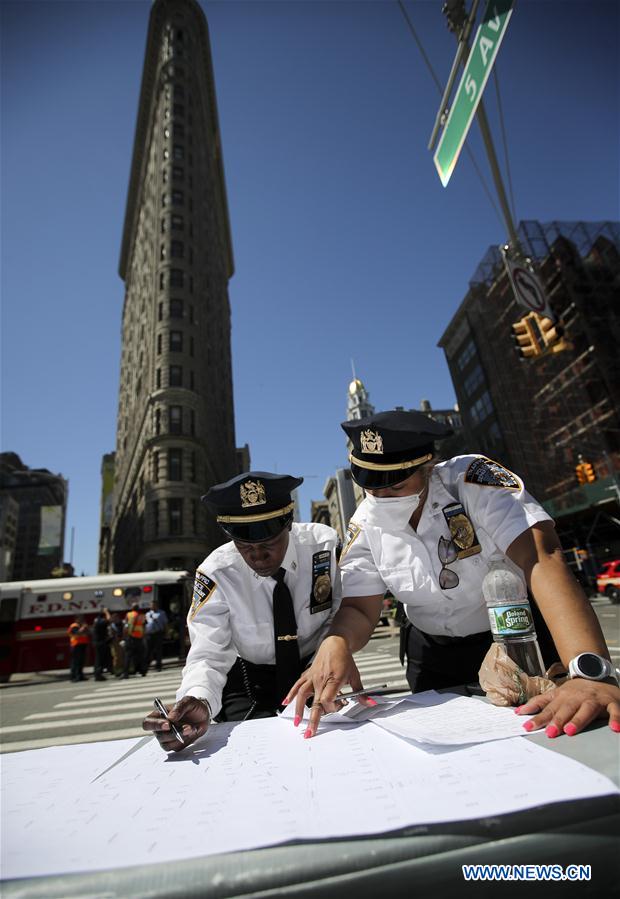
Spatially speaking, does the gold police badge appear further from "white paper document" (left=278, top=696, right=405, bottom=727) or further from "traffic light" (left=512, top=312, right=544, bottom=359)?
"traffic light" (left=512, top=312, right=544, bottom=359)

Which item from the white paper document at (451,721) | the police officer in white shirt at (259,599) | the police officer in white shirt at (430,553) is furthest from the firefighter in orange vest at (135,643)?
the white paper document at (451,721)

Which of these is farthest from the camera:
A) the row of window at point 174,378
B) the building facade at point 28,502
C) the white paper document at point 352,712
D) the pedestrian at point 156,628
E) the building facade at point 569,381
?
the building facade at point 28,502

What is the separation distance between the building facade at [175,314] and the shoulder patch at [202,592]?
29.8m

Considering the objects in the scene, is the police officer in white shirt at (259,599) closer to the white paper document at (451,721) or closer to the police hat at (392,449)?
the police hat at (392,449)

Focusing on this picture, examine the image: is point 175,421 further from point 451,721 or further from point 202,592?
point 451,721

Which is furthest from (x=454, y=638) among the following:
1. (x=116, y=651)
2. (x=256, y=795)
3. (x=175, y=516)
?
(x=175, y=516)

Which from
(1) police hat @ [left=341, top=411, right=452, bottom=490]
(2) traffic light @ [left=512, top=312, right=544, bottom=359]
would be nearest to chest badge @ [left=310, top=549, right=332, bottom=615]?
(1) police hat @ [left=341, top=411, right=452, bottom=490]

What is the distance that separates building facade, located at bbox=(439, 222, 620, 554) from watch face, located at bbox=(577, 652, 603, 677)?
86.2 ft

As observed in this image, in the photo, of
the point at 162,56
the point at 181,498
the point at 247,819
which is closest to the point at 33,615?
the point at 181,498

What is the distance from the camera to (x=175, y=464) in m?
33.2

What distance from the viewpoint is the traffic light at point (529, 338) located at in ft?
34.3

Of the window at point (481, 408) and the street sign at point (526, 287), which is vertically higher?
the window at point (481, 408)

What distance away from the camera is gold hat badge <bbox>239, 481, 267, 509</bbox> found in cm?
239

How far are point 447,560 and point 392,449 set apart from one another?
563 millimetres
